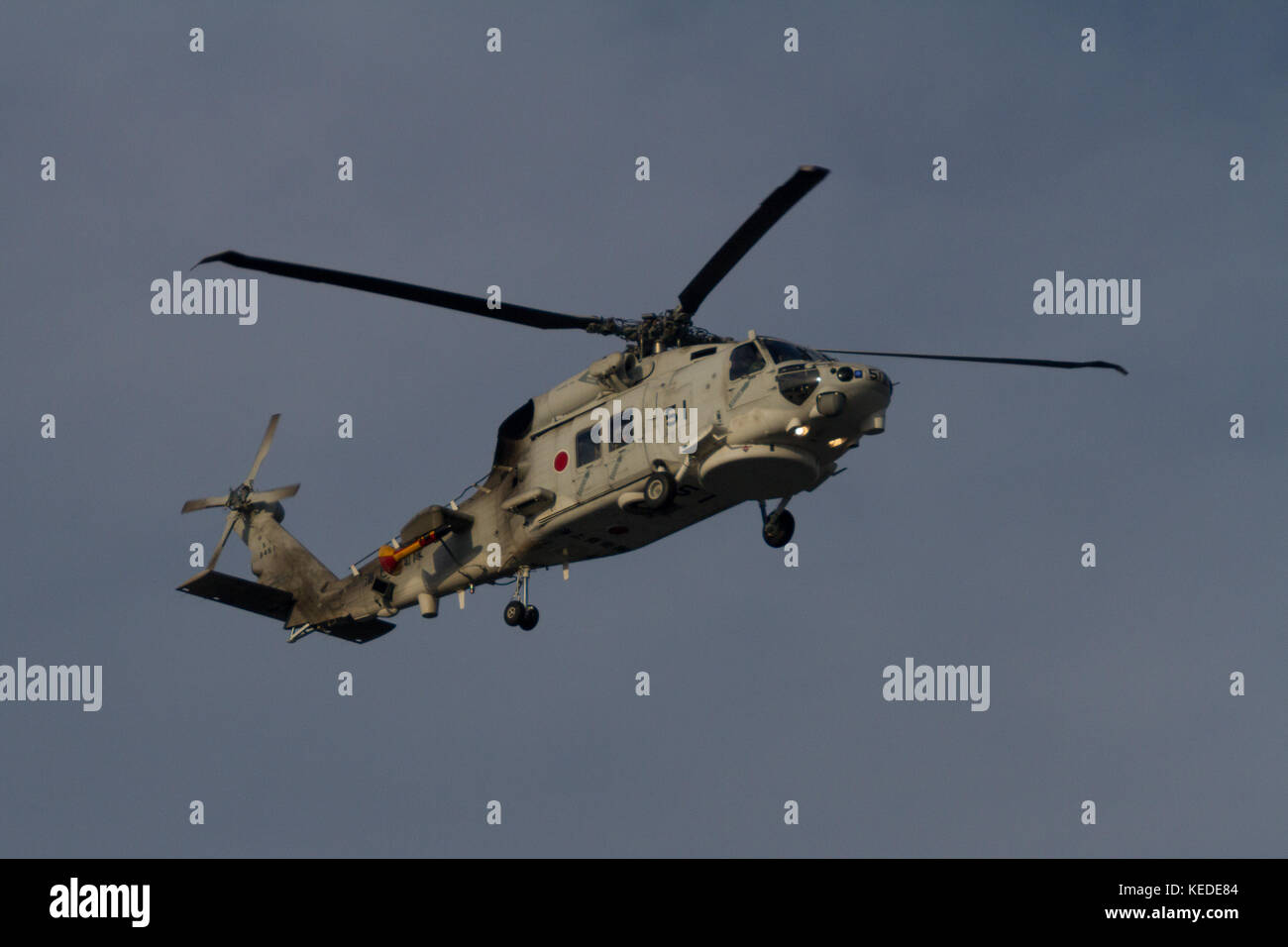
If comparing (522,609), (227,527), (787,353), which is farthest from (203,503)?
(787,353)

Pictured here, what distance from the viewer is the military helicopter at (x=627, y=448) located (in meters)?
36.3

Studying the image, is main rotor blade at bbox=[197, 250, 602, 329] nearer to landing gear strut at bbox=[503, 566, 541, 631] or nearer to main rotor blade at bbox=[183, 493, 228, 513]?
landing gear strut at bbox=[503, 566, 541, 631]

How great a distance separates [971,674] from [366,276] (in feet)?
61.8

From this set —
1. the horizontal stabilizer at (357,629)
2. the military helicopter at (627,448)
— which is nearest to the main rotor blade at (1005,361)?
the military helicopter at (627,448)

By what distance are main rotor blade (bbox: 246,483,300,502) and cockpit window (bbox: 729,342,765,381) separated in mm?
15857

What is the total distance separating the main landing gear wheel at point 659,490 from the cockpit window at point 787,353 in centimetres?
328

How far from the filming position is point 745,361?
37469 mm

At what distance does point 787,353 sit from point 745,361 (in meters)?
0.87

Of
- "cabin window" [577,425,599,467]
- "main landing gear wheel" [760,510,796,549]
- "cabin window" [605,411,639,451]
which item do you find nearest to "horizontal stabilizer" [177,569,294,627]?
"cabin window" [577,425,599,467]

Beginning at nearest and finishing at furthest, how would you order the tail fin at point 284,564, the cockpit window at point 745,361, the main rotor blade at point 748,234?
the main rotor blade at point 748,234
the cockpit window at point 745,361
the tail fin at point 284,564

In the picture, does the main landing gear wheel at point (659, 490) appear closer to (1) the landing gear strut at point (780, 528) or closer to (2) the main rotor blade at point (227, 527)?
(1) the landing gear strut at point (780, 528)

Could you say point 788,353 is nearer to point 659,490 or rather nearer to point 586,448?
point 659,490

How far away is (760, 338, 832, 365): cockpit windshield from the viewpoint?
37.2 m
